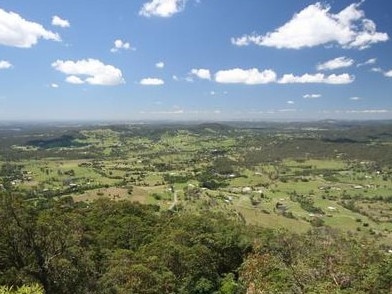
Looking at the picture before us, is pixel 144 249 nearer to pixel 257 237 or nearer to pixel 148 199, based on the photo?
pixel 257 237

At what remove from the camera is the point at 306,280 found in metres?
43.6

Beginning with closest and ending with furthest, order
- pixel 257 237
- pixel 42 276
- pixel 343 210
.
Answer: pixel 42 276 < pixel 257 237 < pixel 343 210

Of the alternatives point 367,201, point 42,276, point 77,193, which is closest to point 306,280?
point 42,276

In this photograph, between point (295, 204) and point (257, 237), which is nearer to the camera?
point (257, 237)

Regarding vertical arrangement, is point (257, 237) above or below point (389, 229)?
above

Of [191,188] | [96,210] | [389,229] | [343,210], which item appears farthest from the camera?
[191,188]

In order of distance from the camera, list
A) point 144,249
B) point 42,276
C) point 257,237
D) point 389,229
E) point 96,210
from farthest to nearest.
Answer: point 389,229, point 96,210, point 257,237, point 144,249, point 42,276

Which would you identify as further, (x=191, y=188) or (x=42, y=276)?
(x=191, y=188)

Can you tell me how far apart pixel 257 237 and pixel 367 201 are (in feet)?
420

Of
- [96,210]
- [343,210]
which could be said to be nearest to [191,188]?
[343,210]

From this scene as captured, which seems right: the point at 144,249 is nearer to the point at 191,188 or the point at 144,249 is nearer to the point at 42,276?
the point at 42,276

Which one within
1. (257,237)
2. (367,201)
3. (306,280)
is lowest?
(367,201)

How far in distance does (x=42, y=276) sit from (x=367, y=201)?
17769 centimetres

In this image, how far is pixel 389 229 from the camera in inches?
5960
